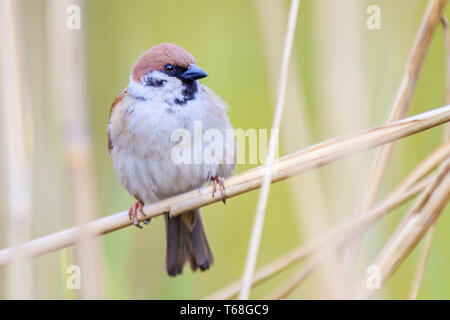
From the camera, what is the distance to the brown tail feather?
7.43 feet

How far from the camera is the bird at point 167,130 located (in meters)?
2.09

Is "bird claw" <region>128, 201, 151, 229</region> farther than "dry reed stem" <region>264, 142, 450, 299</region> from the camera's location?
Yes

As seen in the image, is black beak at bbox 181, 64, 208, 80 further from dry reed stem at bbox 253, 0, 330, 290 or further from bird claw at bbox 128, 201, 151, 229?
bird claw at bbox 128, 201, 151, 229

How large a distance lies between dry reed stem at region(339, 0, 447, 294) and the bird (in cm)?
60

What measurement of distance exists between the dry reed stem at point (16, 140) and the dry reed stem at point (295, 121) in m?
0.84

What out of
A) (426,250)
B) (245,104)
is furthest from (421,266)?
A: (245,104)

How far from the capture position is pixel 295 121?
197cm

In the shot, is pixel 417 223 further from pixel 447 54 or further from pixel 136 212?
pixel 136 212

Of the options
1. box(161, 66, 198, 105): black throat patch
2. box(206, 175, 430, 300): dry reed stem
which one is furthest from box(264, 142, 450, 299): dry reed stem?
box(161, 66, 198, 105): black throat patch

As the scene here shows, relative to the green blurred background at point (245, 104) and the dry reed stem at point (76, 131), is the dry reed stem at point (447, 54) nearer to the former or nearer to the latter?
the green blurred background at point (245, 104)

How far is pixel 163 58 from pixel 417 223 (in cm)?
115

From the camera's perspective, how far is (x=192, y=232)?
7.75ft
